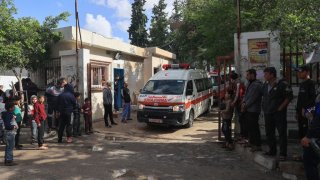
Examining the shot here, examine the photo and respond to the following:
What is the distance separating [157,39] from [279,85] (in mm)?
34116

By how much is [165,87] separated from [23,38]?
5539 millimetres

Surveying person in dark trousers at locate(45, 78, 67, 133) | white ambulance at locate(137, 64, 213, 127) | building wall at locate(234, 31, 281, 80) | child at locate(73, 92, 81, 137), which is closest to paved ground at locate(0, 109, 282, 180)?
child at locate(73, 92, 81, 137)

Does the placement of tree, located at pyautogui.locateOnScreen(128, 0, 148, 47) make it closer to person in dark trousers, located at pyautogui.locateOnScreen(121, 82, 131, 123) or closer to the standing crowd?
person in dark trousers, located at pyautogui.locateOnScreen(121, 82, 131, 123)

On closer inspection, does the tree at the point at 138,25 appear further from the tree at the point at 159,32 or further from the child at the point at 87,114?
the child at the point at 87,114

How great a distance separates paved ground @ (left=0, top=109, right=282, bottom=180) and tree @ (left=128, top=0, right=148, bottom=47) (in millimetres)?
30325

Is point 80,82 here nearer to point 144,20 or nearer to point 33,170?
point 33,170

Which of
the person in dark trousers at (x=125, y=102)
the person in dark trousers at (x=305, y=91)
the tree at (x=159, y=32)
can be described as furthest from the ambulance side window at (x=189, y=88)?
the tree at (x=159, y=32)

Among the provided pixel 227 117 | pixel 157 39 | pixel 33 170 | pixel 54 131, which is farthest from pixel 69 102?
pixel 157 39

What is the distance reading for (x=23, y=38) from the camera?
1365 centimetres

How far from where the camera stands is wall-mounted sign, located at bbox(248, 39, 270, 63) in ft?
32.4

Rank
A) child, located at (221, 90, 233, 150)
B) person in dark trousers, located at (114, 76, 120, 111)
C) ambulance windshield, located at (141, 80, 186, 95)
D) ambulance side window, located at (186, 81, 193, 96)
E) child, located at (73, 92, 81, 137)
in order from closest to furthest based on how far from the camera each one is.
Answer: child, located at (221, 90, 233, 150)
child, located at (73, 92, 81, 137)
ambulance windshield, located at (141, 80, 186, 95)
ambulance side window, located at (186, 81, 193, 96)
person in dark trousers, located at (114, 76, 120, 111)

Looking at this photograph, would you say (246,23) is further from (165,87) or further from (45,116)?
(45,116)

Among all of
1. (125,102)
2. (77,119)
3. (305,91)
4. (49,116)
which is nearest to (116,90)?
(125,102)

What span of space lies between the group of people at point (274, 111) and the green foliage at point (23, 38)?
7.74m
